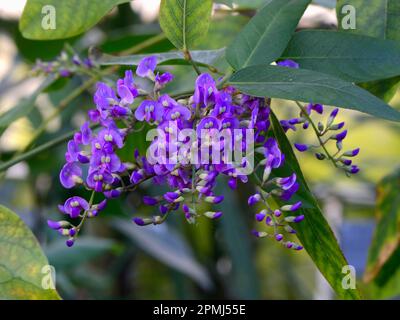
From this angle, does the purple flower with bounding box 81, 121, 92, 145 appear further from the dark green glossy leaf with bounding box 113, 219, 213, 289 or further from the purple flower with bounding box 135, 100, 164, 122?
the dark green glossy leaf with bounding box 113, 219, 213, 289

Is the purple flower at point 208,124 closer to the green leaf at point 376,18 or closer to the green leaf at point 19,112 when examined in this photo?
the green leaf at point 376,18

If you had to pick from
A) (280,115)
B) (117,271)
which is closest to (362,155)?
(280,115)

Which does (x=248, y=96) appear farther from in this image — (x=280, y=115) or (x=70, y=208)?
(x=280, y=115)

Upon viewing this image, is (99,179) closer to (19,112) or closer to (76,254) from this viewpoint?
(19,112)

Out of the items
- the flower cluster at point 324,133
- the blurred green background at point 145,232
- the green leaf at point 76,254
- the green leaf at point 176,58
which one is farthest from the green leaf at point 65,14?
the green leaf at point 76,254

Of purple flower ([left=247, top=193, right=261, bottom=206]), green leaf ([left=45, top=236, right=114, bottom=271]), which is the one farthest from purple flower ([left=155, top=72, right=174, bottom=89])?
green leaf ([left=45, top=236, right=114, bottom=271])

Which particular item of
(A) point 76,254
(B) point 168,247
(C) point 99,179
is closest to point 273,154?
(C) point 99,179
